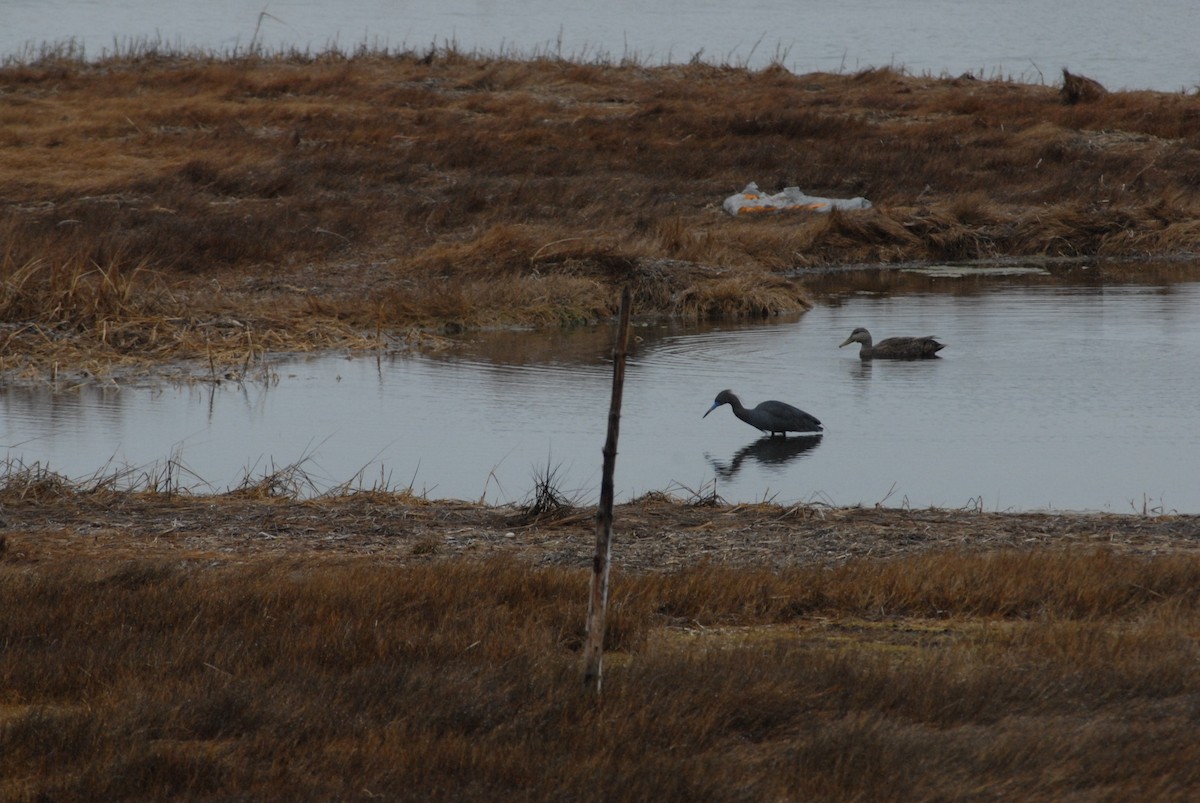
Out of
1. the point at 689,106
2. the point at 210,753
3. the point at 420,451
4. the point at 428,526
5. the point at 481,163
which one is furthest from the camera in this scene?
the point at 689,106

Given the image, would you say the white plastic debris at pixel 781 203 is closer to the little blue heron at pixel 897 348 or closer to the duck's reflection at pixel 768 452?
the little blue heron at pixel 897 348

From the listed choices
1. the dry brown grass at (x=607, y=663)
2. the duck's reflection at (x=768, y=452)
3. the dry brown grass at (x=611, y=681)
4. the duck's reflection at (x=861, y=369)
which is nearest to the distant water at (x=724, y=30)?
the duck's reflection at (x=861, y=369)

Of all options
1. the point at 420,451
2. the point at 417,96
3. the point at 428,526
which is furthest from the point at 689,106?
the point at 428,526

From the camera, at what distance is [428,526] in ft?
25.7

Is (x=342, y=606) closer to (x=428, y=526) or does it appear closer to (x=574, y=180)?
(x=428, y=526)

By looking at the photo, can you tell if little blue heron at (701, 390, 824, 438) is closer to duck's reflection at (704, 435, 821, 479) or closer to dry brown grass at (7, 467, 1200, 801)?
duck's reflection at (704, 435, 821, 479)

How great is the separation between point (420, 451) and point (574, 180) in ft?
46.5

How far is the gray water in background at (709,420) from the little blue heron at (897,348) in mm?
213

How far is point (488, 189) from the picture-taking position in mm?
23719

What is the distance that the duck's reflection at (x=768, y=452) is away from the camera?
10602mm

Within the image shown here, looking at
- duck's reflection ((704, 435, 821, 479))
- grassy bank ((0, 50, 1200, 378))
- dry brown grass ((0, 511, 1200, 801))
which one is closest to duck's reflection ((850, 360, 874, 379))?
duck's reflection ((704, 435, 821, 479))

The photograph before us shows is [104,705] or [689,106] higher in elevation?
[689,106]

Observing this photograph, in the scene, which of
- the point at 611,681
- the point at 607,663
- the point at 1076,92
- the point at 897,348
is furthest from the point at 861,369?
the point at 1076,92

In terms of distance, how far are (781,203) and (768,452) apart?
13.4 meters
